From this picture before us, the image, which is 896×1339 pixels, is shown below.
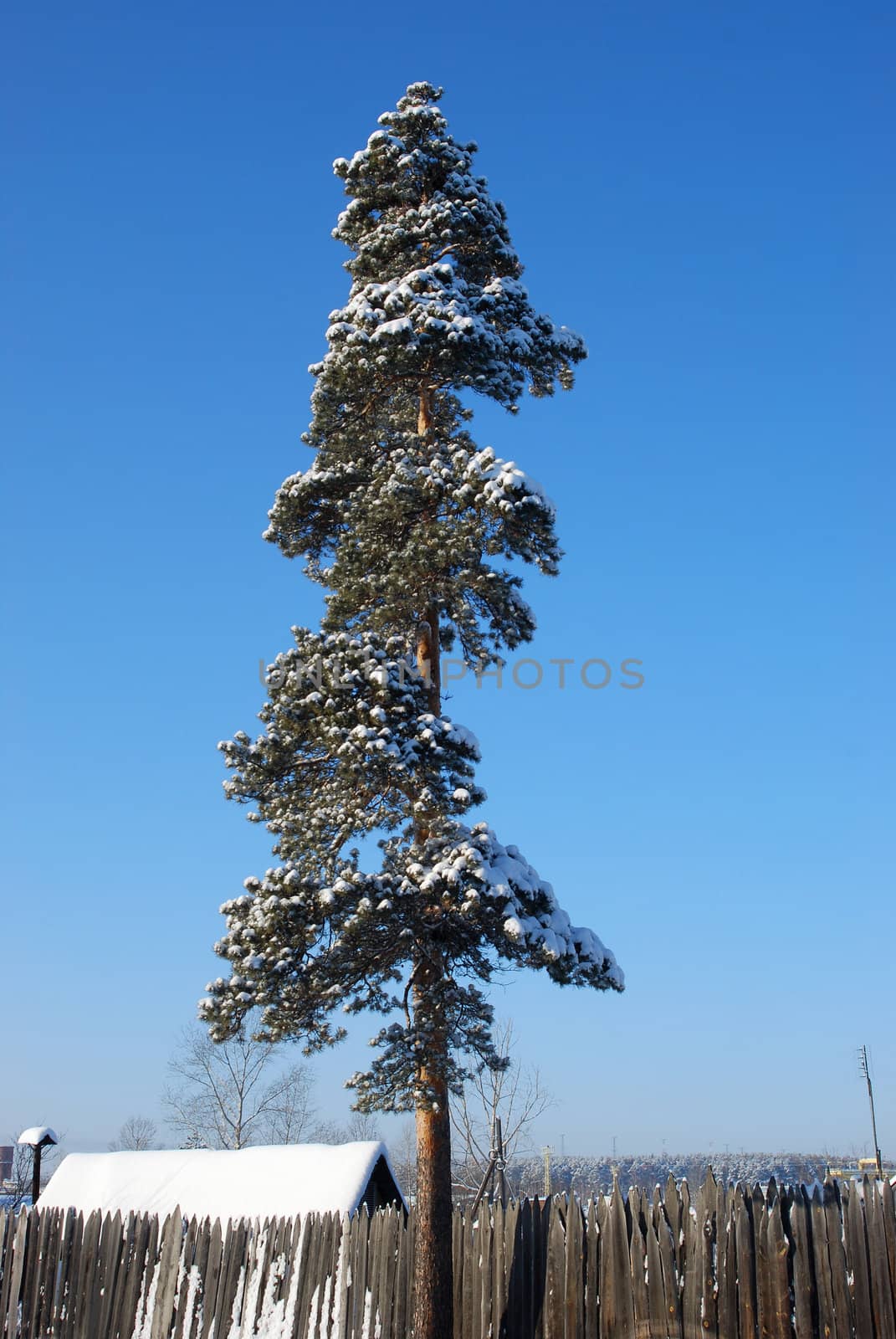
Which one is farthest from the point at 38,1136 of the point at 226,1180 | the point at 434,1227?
the point at 434,1227

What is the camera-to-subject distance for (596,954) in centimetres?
1000

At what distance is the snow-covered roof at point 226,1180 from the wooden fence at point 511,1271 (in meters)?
6.61

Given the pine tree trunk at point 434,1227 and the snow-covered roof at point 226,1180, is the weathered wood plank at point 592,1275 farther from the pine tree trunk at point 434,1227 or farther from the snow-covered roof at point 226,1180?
the snow-covered roof at point 226,1180

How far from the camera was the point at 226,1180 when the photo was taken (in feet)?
74.2

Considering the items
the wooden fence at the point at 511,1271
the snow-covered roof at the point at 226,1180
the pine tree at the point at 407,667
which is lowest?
the snow-covered roof at the point at 226,1180

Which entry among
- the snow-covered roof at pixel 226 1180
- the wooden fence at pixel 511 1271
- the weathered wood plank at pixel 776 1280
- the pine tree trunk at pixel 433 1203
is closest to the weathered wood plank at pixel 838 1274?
the wooden fence at pixel 511 1271

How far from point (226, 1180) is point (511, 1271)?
576 inches

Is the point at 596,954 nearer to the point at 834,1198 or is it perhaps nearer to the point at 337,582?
the point at 834,1198

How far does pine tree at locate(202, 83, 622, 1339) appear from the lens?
9891 mm

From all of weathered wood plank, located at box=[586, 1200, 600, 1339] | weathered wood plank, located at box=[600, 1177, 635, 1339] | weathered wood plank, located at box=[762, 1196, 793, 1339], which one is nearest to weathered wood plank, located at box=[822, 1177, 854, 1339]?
weathered wood plank, located at box=[762, 1196, 793, 1339]

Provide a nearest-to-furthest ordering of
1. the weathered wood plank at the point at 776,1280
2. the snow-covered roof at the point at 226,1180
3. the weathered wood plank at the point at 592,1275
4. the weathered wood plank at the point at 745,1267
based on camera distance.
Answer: the weathered wood plank at the point at 776,1280, the weathered wood plank at the point at 745,1267, the weathered wood plank at the point at 592,1275, the snow-covered roof at the point at 226,1180

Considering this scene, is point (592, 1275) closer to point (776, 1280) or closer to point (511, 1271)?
point (511, 1271)

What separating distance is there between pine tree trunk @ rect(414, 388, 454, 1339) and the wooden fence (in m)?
0.55

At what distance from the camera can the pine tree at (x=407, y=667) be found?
9.89 m
